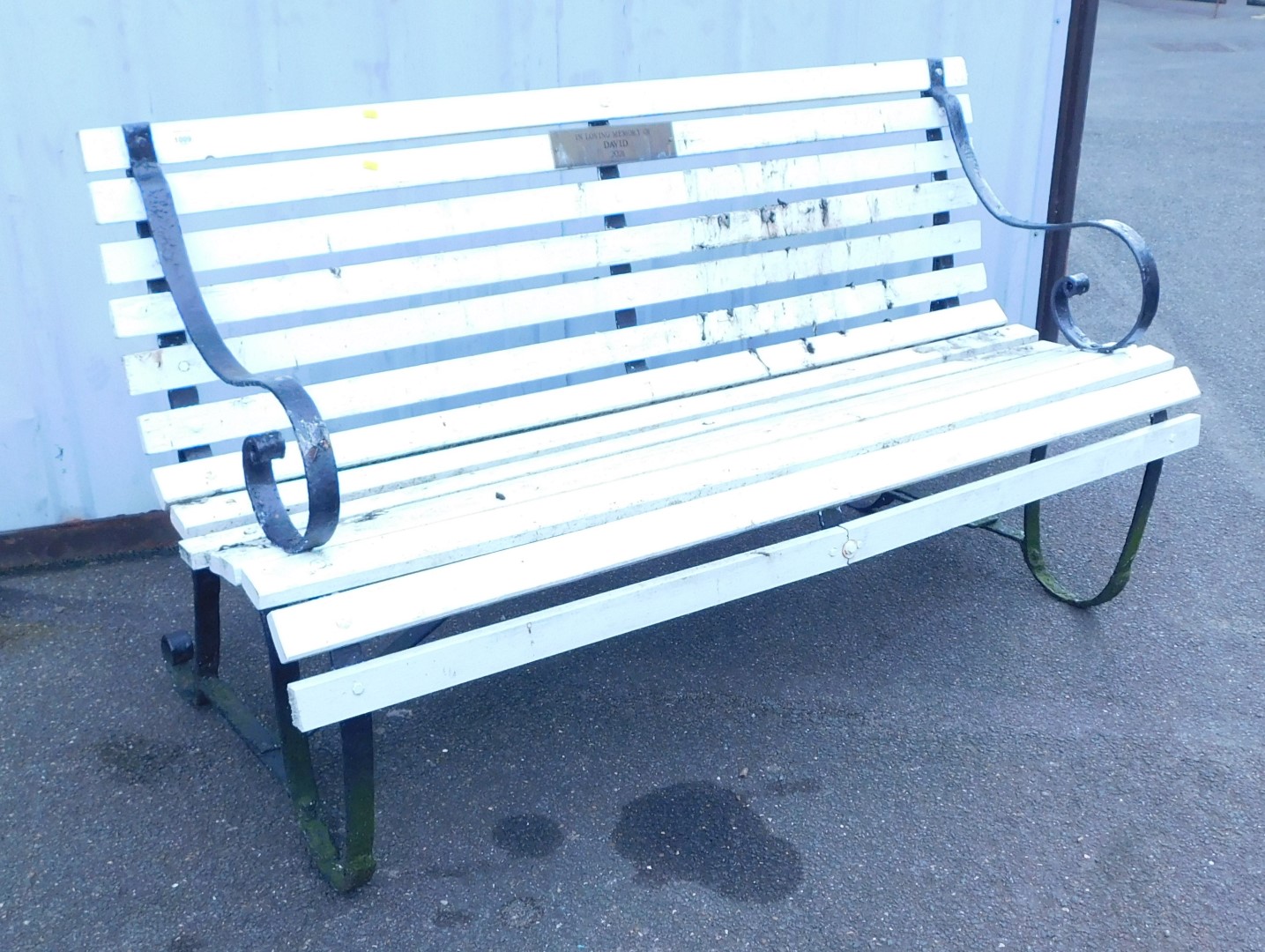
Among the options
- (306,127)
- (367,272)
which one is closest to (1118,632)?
(367,272)

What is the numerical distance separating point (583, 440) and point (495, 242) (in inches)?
40.4

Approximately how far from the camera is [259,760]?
2.38 m

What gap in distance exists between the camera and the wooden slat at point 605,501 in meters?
1.89

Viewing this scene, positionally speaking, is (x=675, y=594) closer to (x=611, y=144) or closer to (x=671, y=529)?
(x=671, y=529)

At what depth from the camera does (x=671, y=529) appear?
82.4 inches

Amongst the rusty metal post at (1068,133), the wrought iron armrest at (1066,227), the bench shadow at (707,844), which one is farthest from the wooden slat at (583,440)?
the rusty metal post at (1068,133)

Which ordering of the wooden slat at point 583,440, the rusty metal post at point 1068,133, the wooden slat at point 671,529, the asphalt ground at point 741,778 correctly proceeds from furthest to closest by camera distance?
the rusty metal post at point 1068,133, the wooden slat at point 583,440, the asphalt ground at point 741,778, the wooden slat at point 671,529

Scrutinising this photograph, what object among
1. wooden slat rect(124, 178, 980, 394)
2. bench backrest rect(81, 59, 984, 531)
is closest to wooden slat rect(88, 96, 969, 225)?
bench backrest rect(81, 59, 984, 531)

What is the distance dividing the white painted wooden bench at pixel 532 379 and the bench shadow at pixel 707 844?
478mm

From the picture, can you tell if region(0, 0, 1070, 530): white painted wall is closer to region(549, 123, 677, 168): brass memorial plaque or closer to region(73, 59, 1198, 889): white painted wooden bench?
region(73, 59, 1198, 889): white painted wooden bench

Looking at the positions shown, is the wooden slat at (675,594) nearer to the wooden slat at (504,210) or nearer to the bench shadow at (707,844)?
the bench shadow at (707,844)

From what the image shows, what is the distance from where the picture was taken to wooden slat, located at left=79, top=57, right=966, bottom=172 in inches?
91.4

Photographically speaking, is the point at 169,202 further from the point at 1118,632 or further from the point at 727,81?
the point at 1118,632

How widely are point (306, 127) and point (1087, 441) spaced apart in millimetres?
2721
